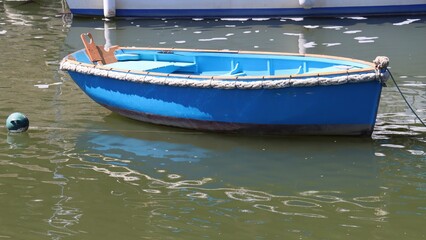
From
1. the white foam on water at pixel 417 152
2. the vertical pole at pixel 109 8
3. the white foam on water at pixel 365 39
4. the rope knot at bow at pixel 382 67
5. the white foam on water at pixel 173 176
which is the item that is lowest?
the vertical pole at pixel 109 8

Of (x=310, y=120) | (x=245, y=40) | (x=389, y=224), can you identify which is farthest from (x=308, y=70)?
(x=245, y=40)

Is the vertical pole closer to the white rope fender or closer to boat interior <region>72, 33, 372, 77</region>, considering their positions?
boat interior <region>72, 33, 372, 77</region>

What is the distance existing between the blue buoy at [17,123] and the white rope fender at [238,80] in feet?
3.50

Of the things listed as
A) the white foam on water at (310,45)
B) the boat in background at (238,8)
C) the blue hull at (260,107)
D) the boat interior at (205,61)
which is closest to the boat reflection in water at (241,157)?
the blue hull at (260,107)

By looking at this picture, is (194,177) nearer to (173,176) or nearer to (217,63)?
(173,176)

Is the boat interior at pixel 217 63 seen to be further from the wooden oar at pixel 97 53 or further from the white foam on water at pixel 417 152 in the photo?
the white foam on water at pixel 417 152

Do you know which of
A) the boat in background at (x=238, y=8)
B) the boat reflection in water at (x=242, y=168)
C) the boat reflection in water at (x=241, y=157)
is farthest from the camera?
the boat in background at (x=238, y=8)

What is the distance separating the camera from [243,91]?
9.98 metres

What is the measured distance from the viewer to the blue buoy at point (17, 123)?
10.7 metres

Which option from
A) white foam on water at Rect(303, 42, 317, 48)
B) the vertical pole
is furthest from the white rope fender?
the vertical pole

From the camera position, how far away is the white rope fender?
9438 mm

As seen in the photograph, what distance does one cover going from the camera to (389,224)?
7.56 m

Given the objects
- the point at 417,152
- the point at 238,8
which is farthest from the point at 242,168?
the point at 238,8

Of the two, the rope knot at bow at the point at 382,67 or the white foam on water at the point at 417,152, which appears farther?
the white foam on water at the point at 417,152
